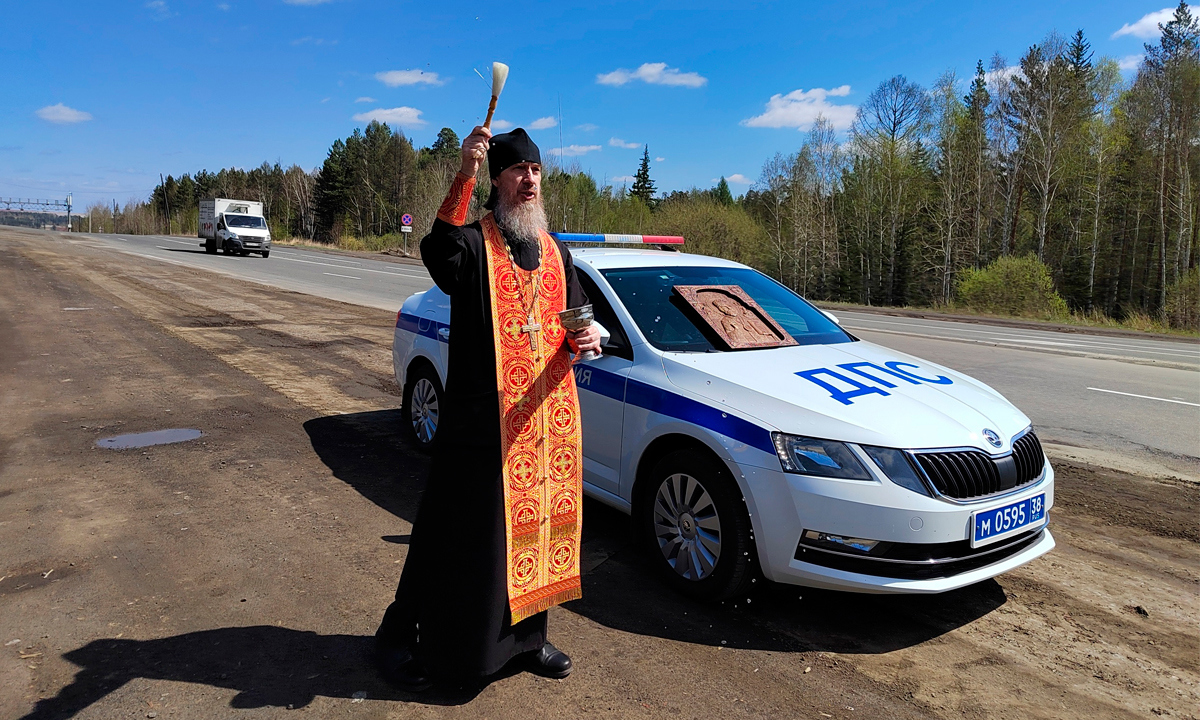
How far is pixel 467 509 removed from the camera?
285 cm

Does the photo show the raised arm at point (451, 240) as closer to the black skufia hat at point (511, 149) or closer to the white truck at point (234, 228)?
the black skufia hat at point (511, 149)

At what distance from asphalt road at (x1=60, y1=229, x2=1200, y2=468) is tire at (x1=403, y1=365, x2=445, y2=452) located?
18.7ft

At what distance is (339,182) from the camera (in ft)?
288

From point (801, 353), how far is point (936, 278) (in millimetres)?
46311

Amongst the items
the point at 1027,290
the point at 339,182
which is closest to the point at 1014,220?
the point at 1027,290

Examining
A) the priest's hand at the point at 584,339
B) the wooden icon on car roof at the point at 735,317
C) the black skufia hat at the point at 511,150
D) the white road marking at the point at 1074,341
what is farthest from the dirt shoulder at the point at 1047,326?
the black skufia hat at the point at 511,150

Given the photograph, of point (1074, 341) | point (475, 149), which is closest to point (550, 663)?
point (475, 149)

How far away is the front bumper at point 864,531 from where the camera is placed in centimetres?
321

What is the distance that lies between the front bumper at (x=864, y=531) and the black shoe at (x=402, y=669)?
1.55m

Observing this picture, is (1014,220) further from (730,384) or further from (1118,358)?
(730,384)

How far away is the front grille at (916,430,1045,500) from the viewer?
3305 mm

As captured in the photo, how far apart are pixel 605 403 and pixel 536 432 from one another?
4.44 feet

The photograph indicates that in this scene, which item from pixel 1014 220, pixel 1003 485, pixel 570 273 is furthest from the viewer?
pixel 1014 220

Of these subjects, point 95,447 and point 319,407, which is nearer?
point 95,447
